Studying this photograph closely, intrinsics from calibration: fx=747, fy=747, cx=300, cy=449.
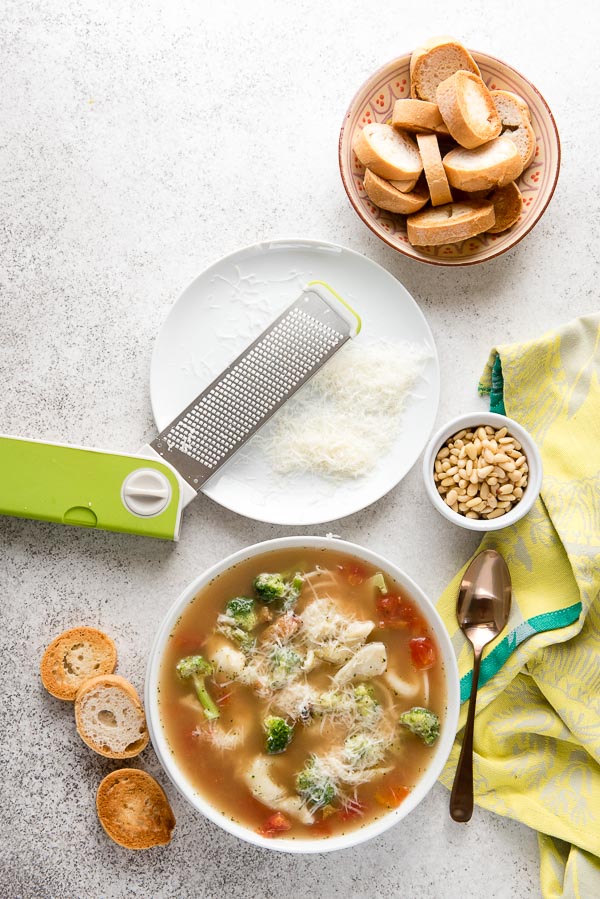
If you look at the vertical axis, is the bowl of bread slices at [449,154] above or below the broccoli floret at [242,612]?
above

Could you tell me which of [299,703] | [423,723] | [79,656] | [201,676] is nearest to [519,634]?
[423,723]

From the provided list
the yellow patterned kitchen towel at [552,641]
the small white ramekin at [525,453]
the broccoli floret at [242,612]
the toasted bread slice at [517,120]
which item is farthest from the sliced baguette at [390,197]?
the broccoli floret at [242,612]

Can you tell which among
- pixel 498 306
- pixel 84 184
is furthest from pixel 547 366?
pixel 84 184

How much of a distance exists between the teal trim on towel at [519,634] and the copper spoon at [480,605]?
0.05 m

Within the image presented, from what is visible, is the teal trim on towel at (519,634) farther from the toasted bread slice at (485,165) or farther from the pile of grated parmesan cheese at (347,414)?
the toasted bread slice at (485,165)

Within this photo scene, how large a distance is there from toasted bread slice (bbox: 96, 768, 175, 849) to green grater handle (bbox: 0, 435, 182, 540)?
0.88m

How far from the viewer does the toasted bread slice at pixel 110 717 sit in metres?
2.54

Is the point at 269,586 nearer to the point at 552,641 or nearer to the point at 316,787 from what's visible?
the point at 316,787

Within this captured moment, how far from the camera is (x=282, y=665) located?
2.47 metres

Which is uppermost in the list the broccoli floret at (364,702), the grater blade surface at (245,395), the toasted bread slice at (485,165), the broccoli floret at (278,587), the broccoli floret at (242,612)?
the toasted bread slice at (485,165)

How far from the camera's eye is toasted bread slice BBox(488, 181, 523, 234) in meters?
2.62

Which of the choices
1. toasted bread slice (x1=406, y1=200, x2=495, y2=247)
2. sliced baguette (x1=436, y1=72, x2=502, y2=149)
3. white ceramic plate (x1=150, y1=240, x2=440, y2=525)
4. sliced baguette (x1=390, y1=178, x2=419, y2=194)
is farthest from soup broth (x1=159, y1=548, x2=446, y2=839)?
sliced baguette (x1=436, y1=72, x2=502, y2=149)

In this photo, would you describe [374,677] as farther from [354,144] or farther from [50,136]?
[50,136]

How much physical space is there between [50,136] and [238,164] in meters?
0.72
